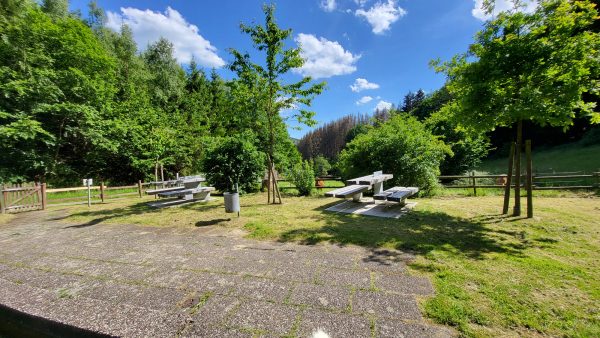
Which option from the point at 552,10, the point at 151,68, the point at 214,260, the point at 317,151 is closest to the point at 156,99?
the point at 151,68

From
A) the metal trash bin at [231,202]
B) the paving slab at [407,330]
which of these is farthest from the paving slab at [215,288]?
the metal trash bin at [231,202]

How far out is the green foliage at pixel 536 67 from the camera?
4.51 metres

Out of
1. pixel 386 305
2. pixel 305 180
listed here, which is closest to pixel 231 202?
pixel 386 305

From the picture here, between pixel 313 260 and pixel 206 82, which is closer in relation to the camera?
pixel 313 260

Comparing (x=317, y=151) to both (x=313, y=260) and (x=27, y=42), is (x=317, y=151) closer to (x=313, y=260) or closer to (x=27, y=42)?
(x=27, y=42)

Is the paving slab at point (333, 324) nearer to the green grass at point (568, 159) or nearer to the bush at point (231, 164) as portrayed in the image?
the bush at point (231, 164)

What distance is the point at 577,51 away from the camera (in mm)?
4480

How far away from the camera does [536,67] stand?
4.73 m

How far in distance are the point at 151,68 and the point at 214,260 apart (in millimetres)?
26793

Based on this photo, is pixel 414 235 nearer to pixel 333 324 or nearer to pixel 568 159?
pixel 333 324

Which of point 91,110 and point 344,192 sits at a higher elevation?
point 91,110

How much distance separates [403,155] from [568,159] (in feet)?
79.1

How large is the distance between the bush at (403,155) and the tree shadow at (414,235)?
4286 millimetres

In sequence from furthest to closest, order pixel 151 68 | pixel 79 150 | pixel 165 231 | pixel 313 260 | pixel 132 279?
pixel 151 68
pixel 79 150
pixel 165 231
pixel 313 260
pixel 132 279
